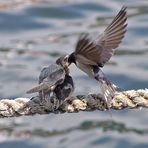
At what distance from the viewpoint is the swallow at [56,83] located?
2783mm

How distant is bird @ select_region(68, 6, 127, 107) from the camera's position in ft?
8.61

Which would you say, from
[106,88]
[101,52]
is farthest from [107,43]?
[106,88]

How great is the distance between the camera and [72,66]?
5.89 m

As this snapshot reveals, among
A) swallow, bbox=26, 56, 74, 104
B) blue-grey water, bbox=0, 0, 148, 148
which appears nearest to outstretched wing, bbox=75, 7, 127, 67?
swallow, bbox=26, 56, 74, 104

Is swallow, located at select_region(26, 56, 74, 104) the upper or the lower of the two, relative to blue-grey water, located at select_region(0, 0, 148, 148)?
upper

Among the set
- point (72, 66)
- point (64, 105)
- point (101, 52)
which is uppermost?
point (101, 52)

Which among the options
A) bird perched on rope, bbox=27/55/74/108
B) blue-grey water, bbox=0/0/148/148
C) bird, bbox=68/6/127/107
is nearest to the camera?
bird, bbox=68/6/127/107

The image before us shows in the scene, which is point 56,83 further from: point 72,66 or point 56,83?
point 72,66

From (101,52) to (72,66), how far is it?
3032 millimetres

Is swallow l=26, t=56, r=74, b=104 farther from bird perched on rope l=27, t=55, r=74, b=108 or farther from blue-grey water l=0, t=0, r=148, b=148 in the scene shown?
blue-grey water l=0, t=0, r=148, b=148

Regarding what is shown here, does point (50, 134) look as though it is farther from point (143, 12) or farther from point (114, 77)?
point (143, 12)

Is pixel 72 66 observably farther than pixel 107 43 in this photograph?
Yes

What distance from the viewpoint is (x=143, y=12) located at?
748 centimetres

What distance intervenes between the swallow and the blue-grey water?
1.95 m
